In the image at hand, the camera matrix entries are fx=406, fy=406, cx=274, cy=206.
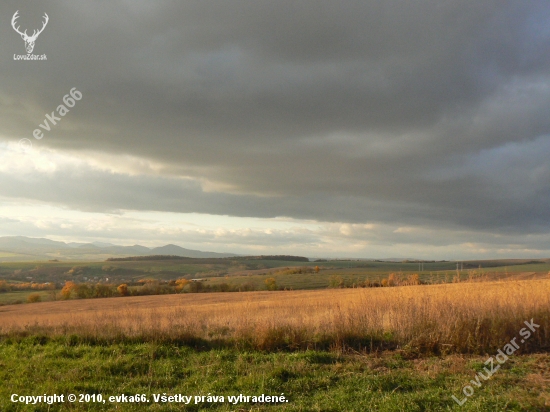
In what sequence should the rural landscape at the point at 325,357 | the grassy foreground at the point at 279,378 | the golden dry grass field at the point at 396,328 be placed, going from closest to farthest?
the grassy foreground at the point at 279,378 → the rural landscape at the point at 325,357 → the golden dry grass field at the point at 396,328

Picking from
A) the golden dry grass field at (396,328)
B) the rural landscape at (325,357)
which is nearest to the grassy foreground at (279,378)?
the rural landscape at (325,357)

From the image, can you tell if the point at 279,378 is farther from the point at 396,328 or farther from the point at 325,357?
the point at 396,328

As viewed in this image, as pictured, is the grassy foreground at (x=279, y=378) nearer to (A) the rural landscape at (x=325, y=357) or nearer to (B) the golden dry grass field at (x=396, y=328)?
(A) the rural landscape at (x=325, y=357)

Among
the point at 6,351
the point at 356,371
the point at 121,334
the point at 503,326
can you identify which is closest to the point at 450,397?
the point at 356,371

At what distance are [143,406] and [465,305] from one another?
9005 mm

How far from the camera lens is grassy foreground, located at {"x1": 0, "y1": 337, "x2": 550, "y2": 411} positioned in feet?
22.4

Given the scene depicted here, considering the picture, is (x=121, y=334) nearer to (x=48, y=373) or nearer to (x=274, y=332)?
(x=48, y=373)

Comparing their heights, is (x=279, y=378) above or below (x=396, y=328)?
below

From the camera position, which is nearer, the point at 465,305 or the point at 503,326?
the point at 503,326

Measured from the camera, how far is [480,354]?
32.8 ft

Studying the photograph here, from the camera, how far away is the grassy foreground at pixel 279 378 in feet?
22.4

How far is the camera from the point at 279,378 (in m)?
8.17

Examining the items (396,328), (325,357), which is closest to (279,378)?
(325,357)

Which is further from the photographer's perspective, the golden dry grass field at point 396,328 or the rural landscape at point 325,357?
the golden dry grass field at point 396,328
